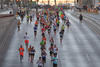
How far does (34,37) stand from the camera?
33.6 metres

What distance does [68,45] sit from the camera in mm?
28719

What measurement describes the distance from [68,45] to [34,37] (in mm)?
5921

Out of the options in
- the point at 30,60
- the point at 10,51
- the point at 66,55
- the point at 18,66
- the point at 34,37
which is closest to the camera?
the point at 18,66

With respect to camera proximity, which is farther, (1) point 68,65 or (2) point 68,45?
(2) point 68,45

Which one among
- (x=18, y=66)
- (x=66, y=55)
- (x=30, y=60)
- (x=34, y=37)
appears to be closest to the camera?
(x=18, y=66)

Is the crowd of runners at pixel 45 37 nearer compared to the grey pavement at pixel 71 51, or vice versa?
the crowd of runners at pixel 45 37

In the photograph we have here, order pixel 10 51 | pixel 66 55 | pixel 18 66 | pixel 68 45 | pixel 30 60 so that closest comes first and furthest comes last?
pixel 18 66
pixel 30 60
pixel 66 55
pixel 10 51
pixel 68 45

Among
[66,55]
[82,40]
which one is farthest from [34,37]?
[66,55]

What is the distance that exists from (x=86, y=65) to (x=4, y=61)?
19.0 feet

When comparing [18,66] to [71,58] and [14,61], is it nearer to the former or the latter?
[14,61]

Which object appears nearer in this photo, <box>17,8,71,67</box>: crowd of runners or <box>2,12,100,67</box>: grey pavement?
<box>17,8,71,67</box>: crowd of runners

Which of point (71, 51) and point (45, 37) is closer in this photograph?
point (71, 51)

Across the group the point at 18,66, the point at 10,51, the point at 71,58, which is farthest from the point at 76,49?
the point at 18,66

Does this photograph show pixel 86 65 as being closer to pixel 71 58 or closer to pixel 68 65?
pixel 68 65
